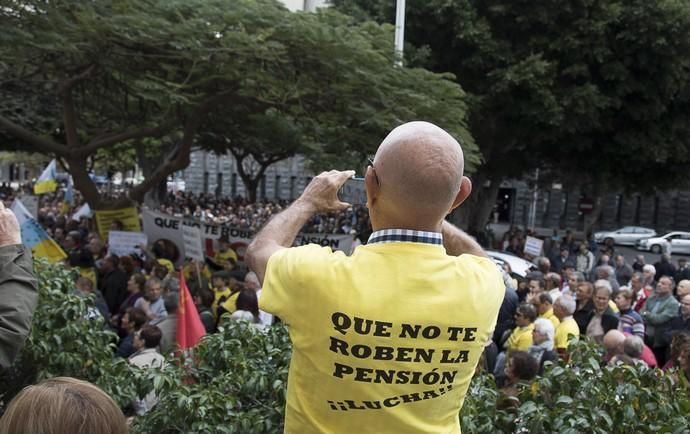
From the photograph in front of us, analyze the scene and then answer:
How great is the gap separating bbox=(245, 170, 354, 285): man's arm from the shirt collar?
25 centimetres

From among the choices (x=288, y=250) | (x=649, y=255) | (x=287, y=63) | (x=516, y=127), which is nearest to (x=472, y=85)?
(x=516, y=127)

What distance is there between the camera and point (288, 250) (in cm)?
181

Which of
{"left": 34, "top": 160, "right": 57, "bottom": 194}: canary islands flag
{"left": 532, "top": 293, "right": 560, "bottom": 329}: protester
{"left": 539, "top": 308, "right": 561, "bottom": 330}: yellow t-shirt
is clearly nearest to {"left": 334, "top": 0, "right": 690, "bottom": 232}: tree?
{"left": 34, "top": 160, "right": 57, "bottom": 194}: canary islands flag

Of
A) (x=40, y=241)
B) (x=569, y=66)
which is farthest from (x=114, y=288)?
(x=569, y=66)

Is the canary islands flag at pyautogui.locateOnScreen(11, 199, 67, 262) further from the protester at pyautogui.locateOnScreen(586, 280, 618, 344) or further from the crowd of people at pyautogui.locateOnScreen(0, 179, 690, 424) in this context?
the protester at pyautogui.locateOnScreen(586, 280, 618, 344)

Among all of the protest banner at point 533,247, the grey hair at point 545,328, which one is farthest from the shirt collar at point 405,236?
the protest banner at point 533,247

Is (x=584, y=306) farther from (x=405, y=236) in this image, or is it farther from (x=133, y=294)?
(x=405, y=236)

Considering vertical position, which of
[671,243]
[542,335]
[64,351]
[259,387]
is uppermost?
[259,387]

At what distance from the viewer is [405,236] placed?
71.2 inches

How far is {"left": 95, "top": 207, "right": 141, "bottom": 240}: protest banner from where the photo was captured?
514 inches

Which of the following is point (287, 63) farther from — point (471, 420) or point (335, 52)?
point (471, 420)

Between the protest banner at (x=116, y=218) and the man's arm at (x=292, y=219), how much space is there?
11.6 metres

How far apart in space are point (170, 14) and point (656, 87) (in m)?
13.2

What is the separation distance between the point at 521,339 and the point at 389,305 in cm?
525
